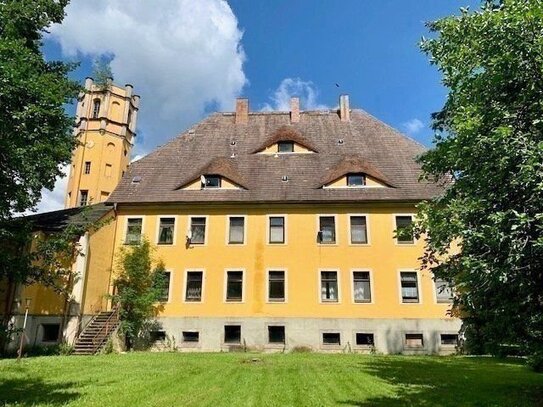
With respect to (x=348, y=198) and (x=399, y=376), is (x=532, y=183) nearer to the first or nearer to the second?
(x=399, y=376)

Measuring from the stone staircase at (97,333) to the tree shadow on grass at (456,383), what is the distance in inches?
484

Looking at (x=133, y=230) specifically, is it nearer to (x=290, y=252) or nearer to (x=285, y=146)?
(x=290, y=252)

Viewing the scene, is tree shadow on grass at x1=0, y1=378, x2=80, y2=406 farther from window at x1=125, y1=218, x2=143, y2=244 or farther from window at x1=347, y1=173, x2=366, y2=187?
window at x1=347, y1=173, x2=366, y2=187

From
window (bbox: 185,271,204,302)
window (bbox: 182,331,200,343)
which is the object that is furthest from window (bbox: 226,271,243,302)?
window (bbox: 182,331,200,343)

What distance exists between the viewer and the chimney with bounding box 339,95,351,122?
3116 centimetres

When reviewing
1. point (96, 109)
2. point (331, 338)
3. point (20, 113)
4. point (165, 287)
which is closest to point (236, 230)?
point (165, 287)

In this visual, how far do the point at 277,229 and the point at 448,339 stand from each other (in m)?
10.8

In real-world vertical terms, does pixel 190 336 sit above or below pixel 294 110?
below

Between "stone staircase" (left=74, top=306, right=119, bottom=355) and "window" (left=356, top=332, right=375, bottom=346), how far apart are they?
1238 centimetres

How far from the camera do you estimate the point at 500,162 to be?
7672mm

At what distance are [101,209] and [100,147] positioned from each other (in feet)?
31.1

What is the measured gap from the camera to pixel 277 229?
24.7m

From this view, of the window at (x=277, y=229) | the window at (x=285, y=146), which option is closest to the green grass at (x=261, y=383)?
the window at (x=277, y=229)

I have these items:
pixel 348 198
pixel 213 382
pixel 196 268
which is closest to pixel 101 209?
pixel 196 268
